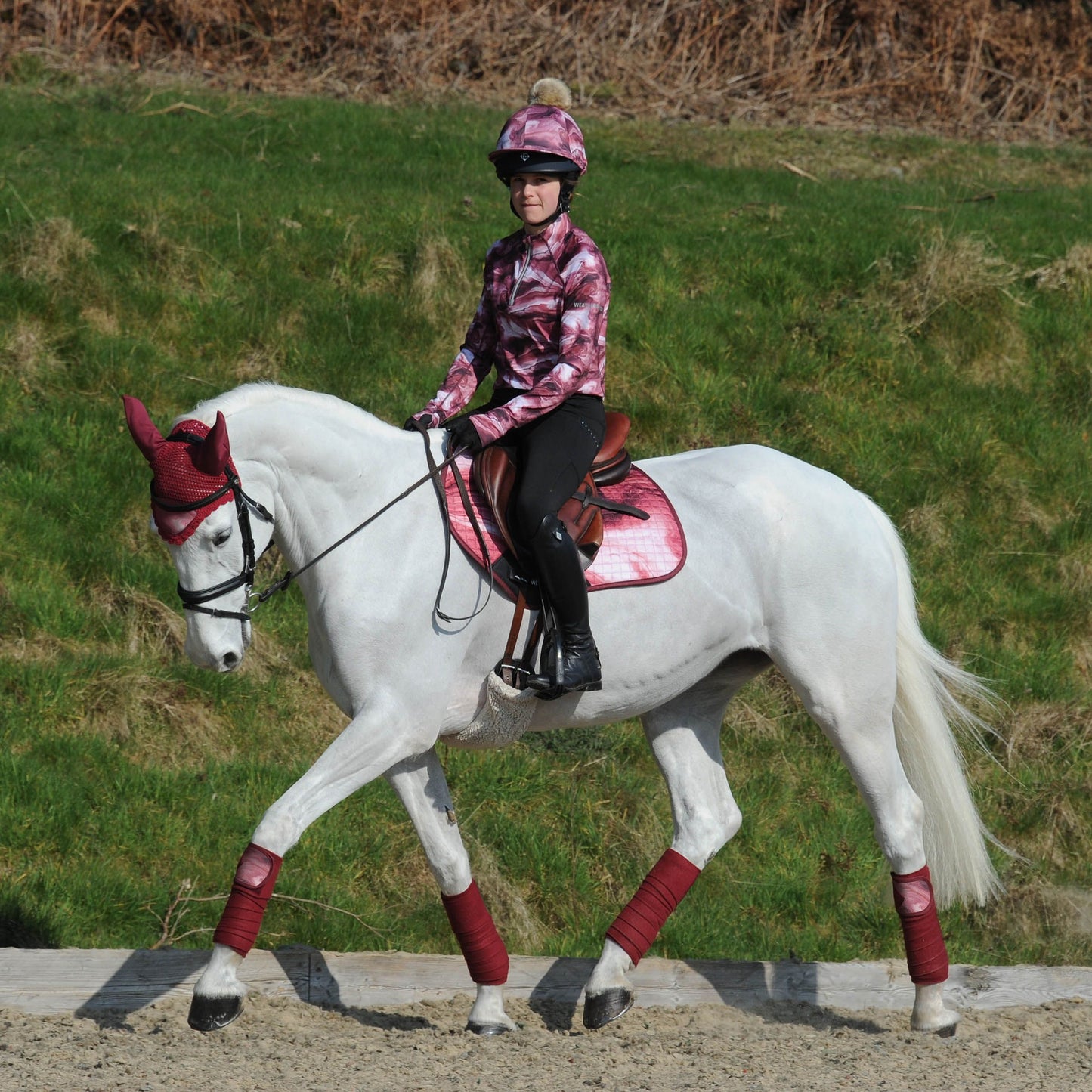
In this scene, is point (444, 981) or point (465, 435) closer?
point (465, 435)

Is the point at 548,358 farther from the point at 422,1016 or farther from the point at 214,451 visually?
the point at 422,1016

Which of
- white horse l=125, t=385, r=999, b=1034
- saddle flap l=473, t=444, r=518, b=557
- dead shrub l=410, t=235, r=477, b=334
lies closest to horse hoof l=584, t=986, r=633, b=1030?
white horse l=125, t=385, r=999, b=1034

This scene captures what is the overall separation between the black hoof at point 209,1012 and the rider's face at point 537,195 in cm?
265

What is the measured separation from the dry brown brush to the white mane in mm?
10874

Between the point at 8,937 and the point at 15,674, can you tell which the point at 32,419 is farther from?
the point at 8,937

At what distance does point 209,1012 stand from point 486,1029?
1.13 metres

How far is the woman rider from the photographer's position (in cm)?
453

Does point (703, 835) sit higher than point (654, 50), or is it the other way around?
point (654, 50)

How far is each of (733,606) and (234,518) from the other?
1.81 m

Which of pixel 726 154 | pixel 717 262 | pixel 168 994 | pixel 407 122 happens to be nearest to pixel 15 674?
pixel 168 994

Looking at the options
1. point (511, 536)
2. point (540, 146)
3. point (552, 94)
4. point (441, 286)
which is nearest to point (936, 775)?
point (511, 536)

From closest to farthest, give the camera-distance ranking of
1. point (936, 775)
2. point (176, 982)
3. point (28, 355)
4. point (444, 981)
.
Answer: point (176, 982) < point (444, 981) < point (936, 775) < point (28, 355)

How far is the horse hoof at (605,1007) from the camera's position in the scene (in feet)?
15.9

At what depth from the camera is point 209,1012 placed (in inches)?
165
